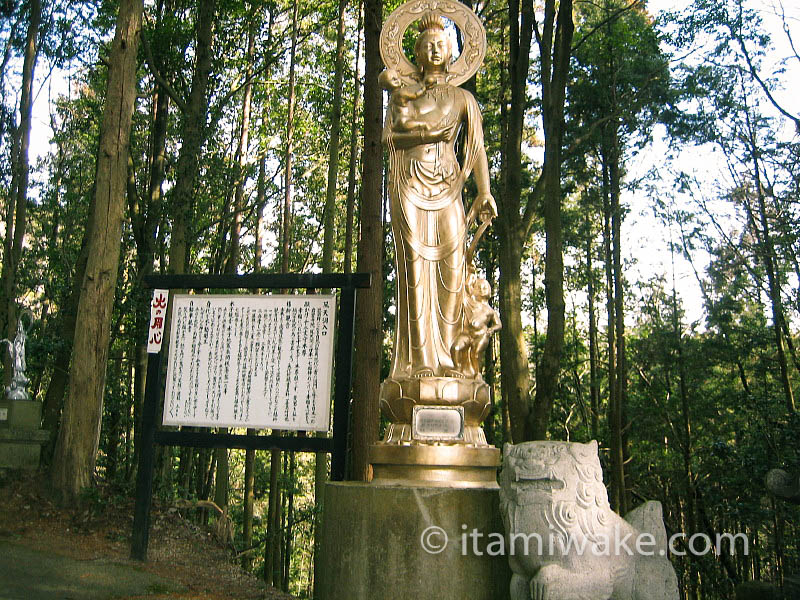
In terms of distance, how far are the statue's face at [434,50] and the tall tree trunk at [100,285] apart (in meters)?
3.62

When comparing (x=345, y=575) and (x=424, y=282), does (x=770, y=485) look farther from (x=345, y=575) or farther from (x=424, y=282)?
(x=345, y=575)

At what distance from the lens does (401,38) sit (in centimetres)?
512

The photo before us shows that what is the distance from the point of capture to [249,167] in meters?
14.0

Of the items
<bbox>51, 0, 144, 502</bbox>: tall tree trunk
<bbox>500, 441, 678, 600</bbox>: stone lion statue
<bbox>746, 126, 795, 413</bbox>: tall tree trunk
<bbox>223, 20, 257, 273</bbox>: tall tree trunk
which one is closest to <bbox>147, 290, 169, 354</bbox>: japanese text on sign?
<bbox>51, 0, 144, 502</bbox>: tall tree trunk

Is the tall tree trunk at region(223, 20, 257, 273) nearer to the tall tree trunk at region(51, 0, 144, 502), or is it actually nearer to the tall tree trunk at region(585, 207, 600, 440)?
the tall tree trunk at region(51, 0, 144, 502)

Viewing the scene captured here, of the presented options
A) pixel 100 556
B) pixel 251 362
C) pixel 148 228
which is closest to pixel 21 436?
pixel 100 556

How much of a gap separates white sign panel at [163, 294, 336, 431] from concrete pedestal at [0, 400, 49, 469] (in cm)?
297

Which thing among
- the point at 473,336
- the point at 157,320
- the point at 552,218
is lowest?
the point at 473,336

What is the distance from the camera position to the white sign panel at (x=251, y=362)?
5.16 metres

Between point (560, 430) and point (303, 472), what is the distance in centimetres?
819

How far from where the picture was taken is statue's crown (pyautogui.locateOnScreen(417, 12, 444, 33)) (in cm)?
501

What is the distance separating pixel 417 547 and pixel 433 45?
3348 millimetres

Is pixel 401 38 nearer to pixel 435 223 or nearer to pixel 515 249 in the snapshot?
pixel 435 223

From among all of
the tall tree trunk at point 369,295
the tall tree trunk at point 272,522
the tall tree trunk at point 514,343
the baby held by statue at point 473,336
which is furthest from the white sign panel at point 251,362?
the tall tree trunk at point 272,522
